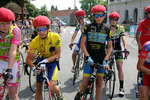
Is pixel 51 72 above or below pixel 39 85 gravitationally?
above

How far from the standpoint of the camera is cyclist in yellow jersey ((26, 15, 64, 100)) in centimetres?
358

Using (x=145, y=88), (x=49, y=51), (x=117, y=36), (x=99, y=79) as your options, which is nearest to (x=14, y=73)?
(x=49, y=51)

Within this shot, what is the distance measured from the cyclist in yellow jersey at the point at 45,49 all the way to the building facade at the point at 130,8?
1535 inches

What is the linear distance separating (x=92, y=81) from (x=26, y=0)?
33.7m

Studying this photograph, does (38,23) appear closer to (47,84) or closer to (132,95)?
(47,84)

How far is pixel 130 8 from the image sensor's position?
45.6 metres

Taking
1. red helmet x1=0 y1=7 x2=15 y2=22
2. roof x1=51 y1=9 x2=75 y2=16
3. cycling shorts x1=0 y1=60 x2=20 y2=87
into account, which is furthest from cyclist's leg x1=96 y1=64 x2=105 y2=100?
roof x1=51 y1=9 x2=75 y2=16

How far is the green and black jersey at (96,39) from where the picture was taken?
3.90 meters

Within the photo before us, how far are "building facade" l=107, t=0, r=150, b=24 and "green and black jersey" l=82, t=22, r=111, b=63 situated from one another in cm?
3846

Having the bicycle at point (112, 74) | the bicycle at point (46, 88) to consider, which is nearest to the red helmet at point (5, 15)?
the bicycle at point (46, 88)

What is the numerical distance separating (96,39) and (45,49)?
1.03 m

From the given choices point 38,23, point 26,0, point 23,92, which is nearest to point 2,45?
point 38,23

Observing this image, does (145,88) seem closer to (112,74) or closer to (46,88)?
(46,88)

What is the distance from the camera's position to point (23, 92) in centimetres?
545
